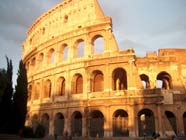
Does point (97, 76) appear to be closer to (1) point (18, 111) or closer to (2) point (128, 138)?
(2) point (128, 138)

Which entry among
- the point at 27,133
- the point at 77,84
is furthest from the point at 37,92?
the point at 27,133

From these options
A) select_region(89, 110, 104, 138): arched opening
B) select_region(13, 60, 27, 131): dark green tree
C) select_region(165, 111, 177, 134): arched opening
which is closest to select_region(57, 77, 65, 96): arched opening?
select_region(89, 110, 104, 138): arched opening

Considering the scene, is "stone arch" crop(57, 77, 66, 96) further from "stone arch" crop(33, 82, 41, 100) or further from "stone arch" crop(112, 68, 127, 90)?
"stone arch" crop(112, 68, 127, 90)

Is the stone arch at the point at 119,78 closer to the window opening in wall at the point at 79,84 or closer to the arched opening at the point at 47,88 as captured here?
the window opening in wall at the point at 79,84

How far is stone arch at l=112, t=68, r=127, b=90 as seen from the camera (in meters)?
24.0

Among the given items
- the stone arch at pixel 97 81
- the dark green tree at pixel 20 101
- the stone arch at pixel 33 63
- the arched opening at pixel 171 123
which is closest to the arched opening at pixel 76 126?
the stone arch at pixel 97 81

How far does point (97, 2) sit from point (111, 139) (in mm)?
15425

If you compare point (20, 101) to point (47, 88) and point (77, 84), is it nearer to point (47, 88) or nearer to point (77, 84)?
point (77, 84)

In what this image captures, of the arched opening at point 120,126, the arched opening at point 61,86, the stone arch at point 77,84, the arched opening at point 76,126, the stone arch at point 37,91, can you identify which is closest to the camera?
the arched opening at point 120,126

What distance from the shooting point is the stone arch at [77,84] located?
2481cm

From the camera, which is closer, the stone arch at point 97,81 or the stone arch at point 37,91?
the stone arch at point 97,81

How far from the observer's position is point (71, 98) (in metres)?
24.2

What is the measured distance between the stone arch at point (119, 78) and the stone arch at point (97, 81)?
1325 mm

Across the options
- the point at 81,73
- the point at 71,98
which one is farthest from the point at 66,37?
the point at 71,98
